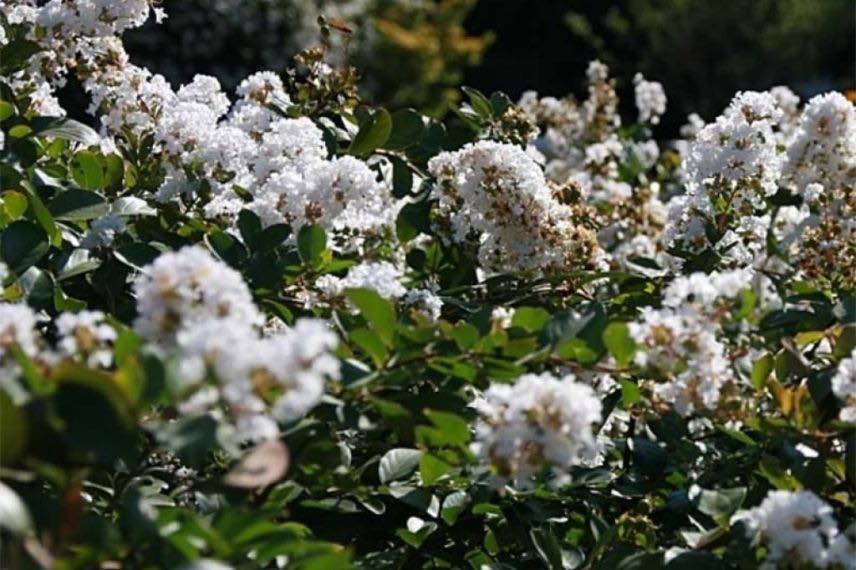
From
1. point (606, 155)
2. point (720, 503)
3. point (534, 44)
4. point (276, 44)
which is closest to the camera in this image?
point (720, 503)

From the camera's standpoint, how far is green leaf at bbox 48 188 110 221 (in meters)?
1.73

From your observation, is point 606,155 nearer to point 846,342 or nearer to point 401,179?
point 401,179

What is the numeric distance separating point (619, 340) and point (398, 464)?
34 cm

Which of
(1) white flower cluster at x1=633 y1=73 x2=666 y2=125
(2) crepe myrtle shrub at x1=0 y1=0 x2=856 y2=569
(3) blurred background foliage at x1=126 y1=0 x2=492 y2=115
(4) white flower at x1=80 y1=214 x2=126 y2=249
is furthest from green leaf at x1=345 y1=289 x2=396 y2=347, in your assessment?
(3) blurred background foliage at x1=126 y1=0 x2=492 y2=115

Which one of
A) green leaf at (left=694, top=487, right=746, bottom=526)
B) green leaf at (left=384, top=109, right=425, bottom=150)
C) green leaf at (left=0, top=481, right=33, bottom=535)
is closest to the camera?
green leaf at (left=0, top=481, right=33, bottom=535)

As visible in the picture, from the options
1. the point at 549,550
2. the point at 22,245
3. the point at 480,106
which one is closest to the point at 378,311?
the point at 549,550

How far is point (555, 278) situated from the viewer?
1820 mm

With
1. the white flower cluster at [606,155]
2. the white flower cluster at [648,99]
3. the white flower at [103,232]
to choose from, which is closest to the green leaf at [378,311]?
the white flower at [103,232]

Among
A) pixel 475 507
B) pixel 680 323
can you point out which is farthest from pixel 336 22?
pixel 680 323

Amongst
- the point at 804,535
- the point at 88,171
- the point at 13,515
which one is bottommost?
the point at 13,515

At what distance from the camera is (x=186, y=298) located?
3.63 feet

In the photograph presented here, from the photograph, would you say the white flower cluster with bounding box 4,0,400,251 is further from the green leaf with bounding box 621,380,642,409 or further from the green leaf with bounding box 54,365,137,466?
the green leaf with bounding box 54,365,137,466

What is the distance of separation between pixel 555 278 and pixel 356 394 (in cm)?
55

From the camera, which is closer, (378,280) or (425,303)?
(378,280)
